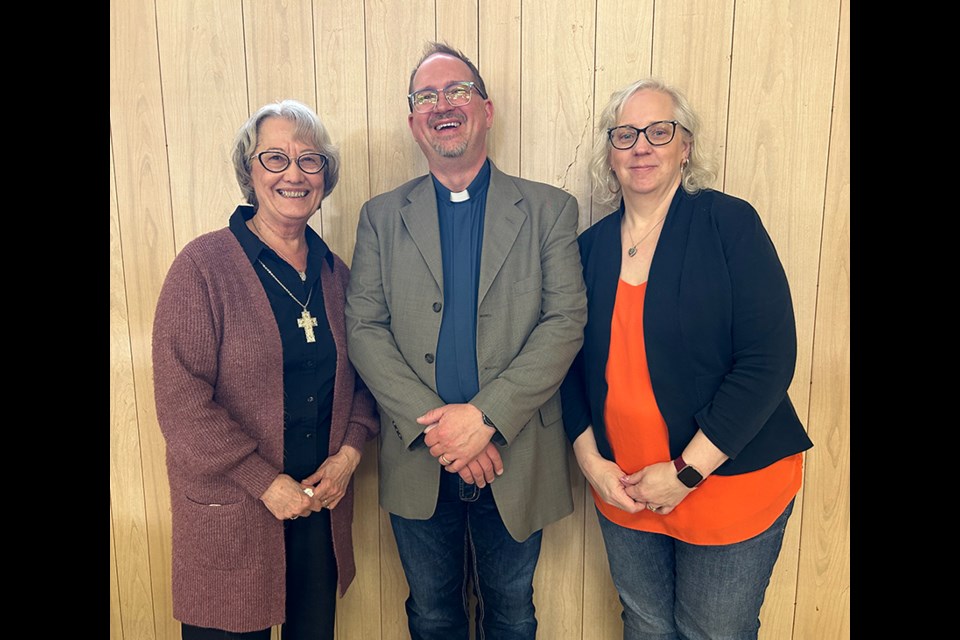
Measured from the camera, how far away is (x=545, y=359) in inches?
55.7

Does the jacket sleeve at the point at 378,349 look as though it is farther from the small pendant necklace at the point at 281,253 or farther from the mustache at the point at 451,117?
the mustache at the point at 451,117

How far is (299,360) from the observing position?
4.72 ft

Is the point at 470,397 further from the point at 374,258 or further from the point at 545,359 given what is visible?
the point at 374,258

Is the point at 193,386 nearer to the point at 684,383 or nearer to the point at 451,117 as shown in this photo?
the point at 451,117

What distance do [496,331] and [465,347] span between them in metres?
0.09

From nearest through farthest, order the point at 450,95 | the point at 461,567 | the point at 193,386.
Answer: the point at 193,386 → the point at 450,95 → the point at 461,567

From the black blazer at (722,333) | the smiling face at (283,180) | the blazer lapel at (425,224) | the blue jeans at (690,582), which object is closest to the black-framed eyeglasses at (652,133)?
the black blazer at (722,333)

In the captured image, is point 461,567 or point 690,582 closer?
point 690,582

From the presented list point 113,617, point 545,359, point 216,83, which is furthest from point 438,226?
point 113,617

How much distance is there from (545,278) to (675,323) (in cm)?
34

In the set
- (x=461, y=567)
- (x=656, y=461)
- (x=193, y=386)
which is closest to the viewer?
(x=193, y=386)

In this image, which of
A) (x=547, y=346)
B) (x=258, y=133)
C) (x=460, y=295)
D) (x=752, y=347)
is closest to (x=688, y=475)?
(x=752, y=347)

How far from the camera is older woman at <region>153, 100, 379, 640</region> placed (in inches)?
52.5

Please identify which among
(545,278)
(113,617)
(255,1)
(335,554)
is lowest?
(113,617)
